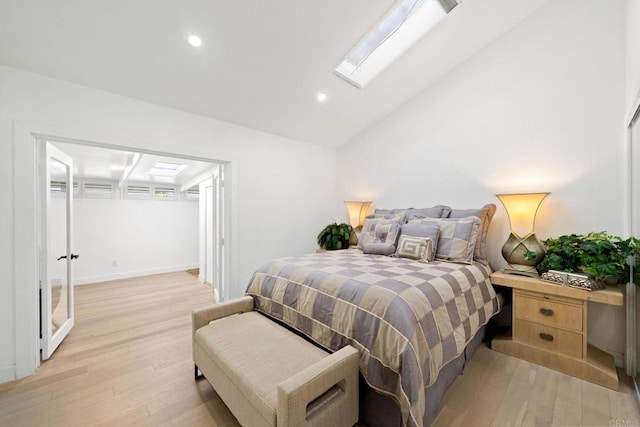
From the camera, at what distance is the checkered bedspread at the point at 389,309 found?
1260 millimetres

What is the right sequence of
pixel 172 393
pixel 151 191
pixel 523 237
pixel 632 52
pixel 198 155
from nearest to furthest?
pixel 172 393
pixel 632 52
pixel 523 237
pixel 198 155
pixel 151 191

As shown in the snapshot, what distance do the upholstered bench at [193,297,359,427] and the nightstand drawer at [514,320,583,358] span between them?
1804 millimetres

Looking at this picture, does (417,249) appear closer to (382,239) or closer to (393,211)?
(382,239)

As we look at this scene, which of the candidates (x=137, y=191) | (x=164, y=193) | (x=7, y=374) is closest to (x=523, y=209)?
(x=7, y=374)

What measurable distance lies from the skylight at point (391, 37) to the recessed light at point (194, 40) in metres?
1.35

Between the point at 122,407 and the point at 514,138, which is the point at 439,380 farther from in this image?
the point at 514,138

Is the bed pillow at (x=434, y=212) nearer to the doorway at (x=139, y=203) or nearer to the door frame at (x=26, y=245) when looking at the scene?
the doorway at (x=139, y=203)

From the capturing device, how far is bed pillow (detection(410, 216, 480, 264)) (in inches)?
93.5

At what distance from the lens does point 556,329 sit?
2.03 m

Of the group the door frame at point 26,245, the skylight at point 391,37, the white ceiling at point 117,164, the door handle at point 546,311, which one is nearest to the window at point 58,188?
the white ceiling at point 117,164

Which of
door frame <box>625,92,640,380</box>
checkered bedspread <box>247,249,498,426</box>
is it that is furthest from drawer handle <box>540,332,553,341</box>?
door frame <box>625,92,640,380</box>

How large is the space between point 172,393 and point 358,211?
3.02 metres

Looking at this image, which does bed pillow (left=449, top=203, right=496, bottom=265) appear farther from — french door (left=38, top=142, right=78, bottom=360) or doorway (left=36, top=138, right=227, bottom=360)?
french door (left=38, top=142, right=78, bottom=360)

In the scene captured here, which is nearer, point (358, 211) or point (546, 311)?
point (546, 311)
